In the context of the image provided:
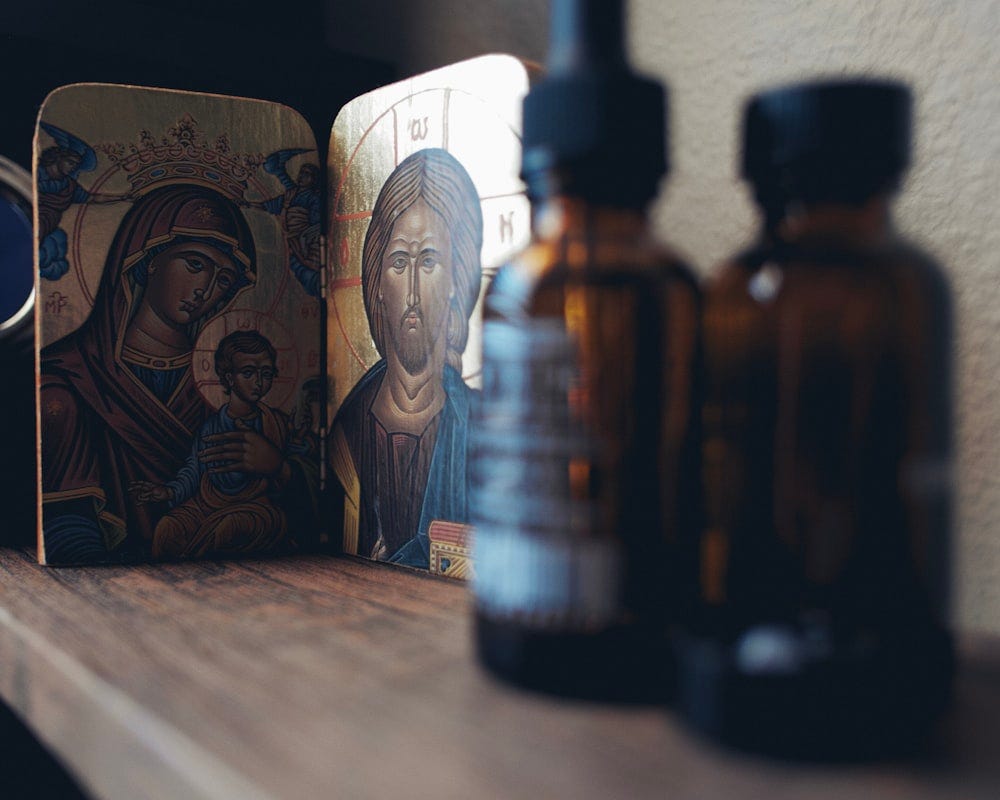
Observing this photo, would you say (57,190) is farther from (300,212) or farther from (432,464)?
(432,464)

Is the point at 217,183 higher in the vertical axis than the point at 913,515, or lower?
higher

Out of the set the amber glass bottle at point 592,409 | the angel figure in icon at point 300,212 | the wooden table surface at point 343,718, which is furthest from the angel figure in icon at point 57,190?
the amber glass bottle at point 592,409

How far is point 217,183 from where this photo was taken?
655 mm

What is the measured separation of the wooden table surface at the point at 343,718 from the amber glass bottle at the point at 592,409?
0.09 ft

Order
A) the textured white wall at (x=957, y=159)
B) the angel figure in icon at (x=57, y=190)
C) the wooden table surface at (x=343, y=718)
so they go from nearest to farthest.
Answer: the wooden table surface at (x=343, y=718), the textured white wall at (x=957, y=159), the angel figure in icon at (x=57, y=190)

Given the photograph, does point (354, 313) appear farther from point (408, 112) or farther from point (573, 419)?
point (573, 419)

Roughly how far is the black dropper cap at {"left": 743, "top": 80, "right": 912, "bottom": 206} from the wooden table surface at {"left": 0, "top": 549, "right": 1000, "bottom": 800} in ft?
0.62

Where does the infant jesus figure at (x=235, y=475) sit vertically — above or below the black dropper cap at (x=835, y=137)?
below

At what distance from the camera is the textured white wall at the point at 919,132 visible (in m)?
0.51

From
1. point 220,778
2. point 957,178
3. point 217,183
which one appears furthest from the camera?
point 217,183

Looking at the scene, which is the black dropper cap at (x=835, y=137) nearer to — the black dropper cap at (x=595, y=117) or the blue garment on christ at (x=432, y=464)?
the black dropper cap at (x=595, y=117)

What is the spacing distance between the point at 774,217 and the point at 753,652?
0.16 m

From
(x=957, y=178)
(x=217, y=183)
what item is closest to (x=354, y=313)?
(x=217, y=183)

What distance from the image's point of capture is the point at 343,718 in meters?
0.33
